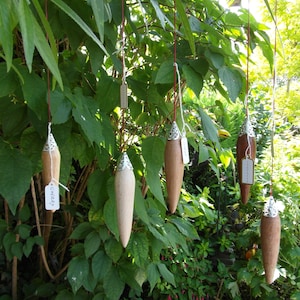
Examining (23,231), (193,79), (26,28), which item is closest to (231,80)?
(193,79)

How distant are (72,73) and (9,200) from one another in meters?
0.34

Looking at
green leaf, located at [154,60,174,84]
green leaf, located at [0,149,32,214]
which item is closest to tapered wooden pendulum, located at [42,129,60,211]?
green leaf, located at [0,149,32,214]

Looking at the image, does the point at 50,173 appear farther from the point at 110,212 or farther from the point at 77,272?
the point at 77,272

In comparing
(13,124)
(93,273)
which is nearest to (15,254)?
→ (93,273)

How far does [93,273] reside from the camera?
3.38 feet

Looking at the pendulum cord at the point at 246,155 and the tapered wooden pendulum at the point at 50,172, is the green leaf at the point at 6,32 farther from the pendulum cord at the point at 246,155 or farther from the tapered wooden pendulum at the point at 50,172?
the pendulum cord at the point at 246,155

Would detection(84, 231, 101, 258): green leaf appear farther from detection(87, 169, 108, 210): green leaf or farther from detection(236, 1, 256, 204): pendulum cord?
detection(236, 1, 256, 204): pendulum cord

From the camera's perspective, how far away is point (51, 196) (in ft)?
1.63

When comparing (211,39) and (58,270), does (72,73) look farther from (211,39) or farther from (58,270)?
(58,270)

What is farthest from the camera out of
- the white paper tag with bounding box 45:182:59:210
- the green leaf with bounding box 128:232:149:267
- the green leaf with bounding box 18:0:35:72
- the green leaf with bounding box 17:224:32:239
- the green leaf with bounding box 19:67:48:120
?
the green leaf with bounding box 17:224:32:239

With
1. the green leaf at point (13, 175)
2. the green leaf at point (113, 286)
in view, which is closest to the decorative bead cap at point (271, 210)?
the green leaf at point (13, 175)

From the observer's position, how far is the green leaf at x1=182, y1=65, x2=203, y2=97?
0.67 meters

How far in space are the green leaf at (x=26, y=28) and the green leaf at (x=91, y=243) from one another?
2.59 feet

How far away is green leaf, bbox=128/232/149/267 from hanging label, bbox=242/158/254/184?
54 centimetres
